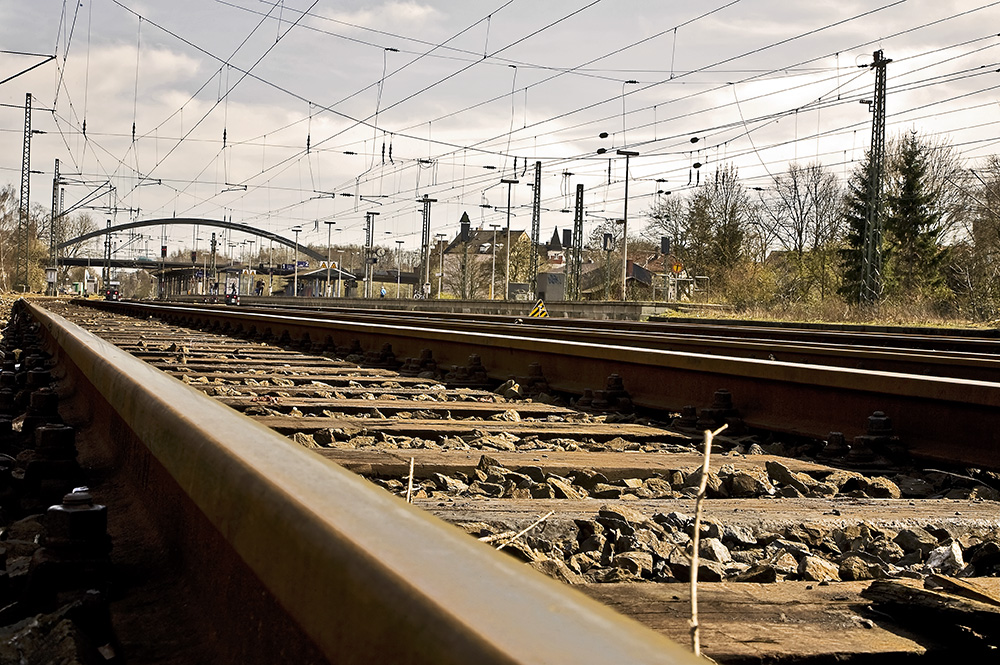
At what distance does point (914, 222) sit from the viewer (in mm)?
49656

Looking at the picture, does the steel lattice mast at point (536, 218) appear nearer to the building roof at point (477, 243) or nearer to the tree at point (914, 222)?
the tree at point (914, 222)

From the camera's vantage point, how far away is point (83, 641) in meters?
1.54

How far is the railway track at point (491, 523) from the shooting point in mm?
852

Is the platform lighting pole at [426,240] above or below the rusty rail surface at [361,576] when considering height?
above

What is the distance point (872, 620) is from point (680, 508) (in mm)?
1138

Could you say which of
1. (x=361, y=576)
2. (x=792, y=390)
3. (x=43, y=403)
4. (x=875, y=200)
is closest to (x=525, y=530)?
(x=361, y=576)

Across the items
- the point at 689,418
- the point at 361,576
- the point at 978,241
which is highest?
the point at 978,241

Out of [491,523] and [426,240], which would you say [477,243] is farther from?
[491,523]

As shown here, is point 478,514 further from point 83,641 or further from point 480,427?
point 480,427

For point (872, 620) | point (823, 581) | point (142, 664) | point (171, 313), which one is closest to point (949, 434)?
point (823, 581)

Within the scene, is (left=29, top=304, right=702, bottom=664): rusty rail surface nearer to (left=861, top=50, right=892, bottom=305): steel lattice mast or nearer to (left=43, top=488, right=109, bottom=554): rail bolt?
(left=43, top=488, right=109, bottom=554): rail bolt

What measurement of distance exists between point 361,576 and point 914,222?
2087 inches

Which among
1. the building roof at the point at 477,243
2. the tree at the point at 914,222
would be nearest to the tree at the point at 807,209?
the tree at the point at 914,222

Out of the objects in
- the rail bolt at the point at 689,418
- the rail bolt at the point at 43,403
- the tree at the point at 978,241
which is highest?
the tree at the point at 978,241
